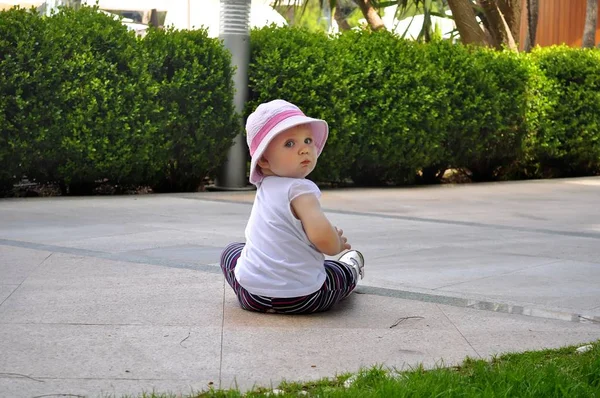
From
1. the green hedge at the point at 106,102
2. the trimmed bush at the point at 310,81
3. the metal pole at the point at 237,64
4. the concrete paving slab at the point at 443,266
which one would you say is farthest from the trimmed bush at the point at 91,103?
the concrete paving slab at the point at 443,266

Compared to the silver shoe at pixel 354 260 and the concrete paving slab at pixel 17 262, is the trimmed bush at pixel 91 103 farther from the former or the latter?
the silver shoe at pixel 354 260

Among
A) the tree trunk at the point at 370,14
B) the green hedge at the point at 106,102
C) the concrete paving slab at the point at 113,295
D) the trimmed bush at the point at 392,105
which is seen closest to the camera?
the concrete paving slab at the point at 113,295

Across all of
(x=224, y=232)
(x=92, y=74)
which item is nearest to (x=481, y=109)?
(x=92, y=74)

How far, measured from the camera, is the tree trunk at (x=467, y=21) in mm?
17172

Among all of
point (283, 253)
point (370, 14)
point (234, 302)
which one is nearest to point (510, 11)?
point (370, 14)

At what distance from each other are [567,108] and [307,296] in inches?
448

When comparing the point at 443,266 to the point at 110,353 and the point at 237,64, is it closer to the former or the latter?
the point at 110,353

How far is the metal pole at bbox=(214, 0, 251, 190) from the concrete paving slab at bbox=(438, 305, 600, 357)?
25.1 ft

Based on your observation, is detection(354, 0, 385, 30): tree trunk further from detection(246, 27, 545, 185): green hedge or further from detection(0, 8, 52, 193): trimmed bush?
detection(0, 8, 52, 193): trimmed bush

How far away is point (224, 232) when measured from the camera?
28.8 feet

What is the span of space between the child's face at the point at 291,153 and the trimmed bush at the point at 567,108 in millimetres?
10835

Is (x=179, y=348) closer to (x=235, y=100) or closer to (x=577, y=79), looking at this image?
(x=235, y=100)

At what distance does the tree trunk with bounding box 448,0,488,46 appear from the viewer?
17172mm

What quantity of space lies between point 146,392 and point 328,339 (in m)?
1.18
